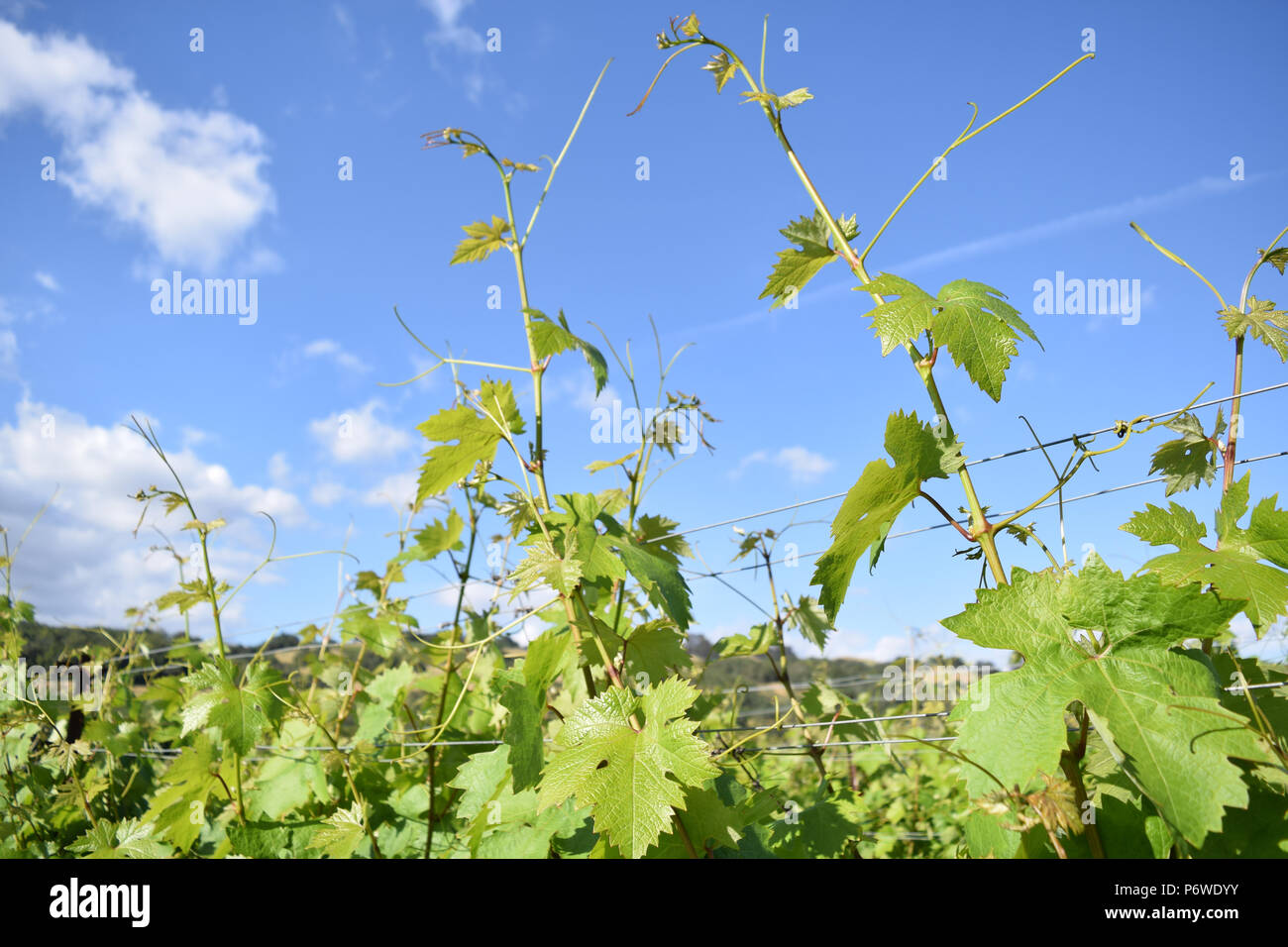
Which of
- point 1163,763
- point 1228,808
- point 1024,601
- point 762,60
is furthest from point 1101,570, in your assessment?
point 762,60

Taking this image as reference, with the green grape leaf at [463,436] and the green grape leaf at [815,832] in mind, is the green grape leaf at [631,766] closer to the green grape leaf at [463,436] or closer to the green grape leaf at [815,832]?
the green grape leaf at [815,832]

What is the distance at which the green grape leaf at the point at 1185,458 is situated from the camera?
4.60ft

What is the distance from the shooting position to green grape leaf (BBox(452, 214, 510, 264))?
1877 mm

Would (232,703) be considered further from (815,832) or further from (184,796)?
(815,832)

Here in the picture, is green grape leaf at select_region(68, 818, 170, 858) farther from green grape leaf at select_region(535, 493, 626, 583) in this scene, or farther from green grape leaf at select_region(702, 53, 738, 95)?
green grape leaf at select_region(702, 53, 738, 95)

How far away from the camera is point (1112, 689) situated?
3.26ft

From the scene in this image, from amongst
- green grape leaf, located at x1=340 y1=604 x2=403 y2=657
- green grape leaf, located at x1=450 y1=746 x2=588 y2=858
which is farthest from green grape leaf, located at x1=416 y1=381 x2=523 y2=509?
green grape leaf, located at x1=340 y1=604 x2=403 y2=657

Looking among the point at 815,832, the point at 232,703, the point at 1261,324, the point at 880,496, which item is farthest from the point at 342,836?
the point at 1261,324

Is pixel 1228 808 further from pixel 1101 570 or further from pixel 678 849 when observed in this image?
pixel 678 849

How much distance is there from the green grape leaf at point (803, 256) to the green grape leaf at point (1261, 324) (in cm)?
67

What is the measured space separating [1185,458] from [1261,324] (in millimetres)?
264

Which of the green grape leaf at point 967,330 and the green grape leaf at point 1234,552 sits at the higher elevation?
the green grape leaf at point 967,330

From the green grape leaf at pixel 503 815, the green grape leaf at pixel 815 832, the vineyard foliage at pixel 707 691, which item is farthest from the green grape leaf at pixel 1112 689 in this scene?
the green grape leaf at pixel 503 815

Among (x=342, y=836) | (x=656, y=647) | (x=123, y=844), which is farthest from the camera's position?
(x=123, y=844)
